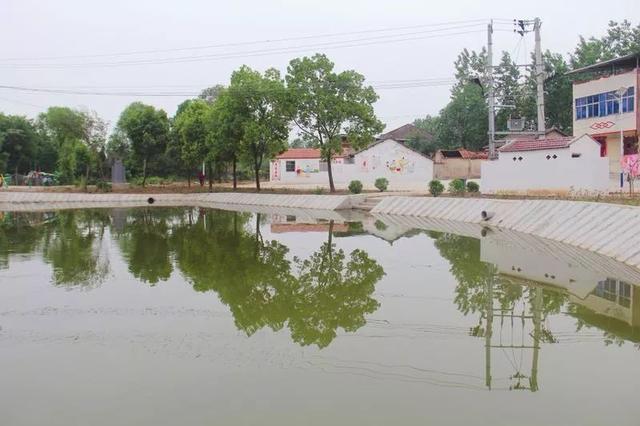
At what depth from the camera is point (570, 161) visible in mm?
25719

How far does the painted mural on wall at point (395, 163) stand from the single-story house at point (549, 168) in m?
16.6

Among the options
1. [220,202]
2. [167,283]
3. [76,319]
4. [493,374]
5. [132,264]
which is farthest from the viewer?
[220,202]

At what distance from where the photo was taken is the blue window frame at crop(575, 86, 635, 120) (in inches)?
1179

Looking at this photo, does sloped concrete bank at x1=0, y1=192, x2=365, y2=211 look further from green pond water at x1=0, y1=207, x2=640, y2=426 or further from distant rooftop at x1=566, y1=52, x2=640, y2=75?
green pond water at x1=0, y1=207, x2=640, y2=426

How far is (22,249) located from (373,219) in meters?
14.4

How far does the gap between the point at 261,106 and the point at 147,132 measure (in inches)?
431

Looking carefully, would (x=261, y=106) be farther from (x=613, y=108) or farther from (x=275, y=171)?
(x=613, y=108)

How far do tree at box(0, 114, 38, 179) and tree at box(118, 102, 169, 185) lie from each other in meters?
13.0

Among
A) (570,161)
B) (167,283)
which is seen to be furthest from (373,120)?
(167,283)

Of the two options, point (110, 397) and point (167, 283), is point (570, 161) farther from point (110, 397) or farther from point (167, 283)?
point (110, 397)

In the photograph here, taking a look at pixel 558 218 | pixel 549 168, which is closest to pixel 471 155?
pixel 549 168

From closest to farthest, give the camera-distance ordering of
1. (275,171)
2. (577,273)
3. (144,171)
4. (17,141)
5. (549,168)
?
(577,273), (549,168), (144,171), (17,141), (275,171)

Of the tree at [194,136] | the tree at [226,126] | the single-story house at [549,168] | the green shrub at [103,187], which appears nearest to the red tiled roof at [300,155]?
the tree at [194,136]

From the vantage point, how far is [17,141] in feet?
175
